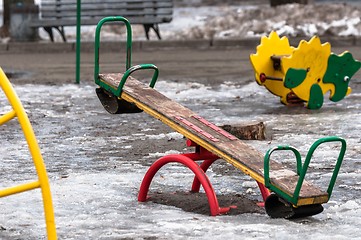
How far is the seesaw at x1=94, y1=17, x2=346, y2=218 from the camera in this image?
17.6 feet

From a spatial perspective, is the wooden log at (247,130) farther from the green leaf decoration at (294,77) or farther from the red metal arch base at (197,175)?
the red metal arch base at (197,175)

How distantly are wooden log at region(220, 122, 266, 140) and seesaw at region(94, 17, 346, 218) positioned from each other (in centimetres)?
185

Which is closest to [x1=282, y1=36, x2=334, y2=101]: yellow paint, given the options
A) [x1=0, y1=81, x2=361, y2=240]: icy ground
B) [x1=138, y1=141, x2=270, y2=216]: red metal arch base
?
[x1=0, y1=81, x2=361, y2=240]: icy ground

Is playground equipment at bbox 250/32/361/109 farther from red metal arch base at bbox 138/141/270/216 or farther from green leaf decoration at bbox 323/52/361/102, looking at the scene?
red metal arch base at bbox 138/141/270/216

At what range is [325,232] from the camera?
17.0 feet

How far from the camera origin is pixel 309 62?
10414mm

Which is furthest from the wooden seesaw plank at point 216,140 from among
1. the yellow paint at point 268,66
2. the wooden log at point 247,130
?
the yellow paint at point 268,66

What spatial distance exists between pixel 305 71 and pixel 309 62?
0.32 ft

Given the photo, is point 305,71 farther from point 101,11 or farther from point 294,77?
point 101,11

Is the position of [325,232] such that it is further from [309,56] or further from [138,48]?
[138,48]

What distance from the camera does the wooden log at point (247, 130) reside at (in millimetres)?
8484

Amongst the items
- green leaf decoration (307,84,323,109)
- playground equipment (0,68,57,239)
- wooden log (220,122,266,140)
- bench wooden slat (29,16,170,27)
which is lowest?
bench wooden slat (29,16,170,27)

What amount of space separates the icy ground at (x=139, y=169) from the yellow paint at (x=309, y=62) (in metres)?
0.24

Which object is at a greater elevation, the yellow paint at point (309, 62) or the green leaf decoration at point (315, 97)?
the yellow paint at point (309, 62)
